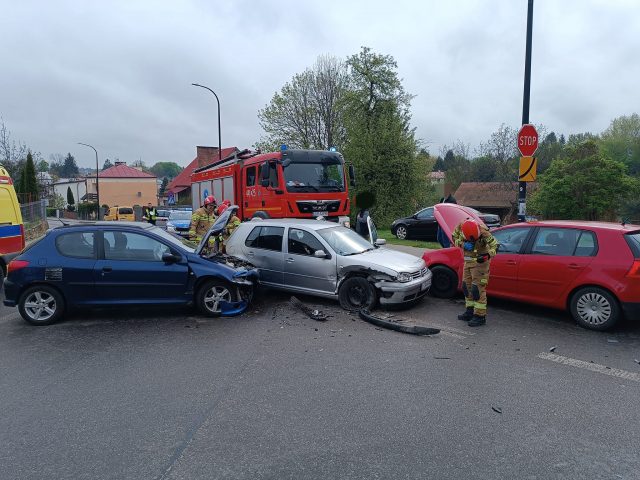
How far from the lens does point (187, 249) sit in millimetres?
7332

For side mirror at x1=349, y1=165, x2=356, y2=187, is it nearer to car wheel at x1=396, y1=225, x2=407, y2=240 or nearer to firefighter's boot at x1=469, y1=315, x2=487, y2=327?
car wheel at x1=396, y1=225, x2=407, y2=240

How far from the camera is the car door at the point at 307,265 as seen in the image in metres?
7.68

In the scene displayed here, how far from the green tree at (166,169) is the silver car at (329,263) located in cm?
14111

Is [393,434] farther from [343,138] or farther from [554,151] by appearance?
[554,151]

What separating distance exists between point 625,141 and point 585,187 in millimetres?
41176

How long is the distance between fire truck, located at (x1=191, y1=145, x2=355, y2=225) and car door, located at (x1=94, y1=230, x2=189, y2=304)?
4.98m

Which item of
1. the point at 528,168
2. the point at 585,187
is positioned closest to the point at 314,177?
the point at 528,168

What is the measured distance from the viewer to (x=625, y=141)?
62656 millimetres

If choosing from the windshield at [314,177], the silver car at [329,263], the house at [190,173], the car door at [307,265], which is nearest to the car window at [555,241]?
the silver car at [329,263]

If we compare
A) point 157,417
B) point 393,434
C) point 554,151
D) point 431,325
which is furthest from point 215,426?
point 554,151

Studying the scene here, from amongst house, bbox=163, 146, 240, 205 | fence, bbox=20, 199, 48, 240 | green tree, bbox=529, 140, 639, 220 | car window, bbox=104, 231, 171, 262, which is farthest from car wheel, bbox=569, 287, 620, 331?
house, bbox=163, 146, 240, 205

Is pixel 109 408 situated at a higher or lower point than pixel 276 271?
lower

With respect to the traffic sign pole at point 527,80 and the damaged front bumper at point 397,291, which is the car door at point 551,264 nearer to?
the damaged front bumper at point 397,291

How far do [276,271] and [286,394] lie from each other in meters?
4.06
